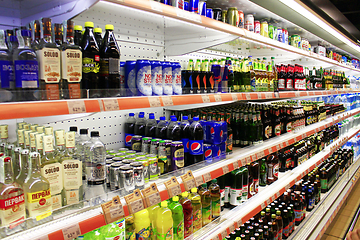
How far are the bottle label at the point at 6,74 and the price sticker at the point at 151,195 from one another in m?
0.75

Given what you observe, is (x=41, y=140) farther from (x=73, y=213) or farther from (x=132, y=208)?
(x=132, y=208)

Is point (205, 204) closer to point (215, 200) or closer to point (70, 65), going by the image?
point (215, 200)

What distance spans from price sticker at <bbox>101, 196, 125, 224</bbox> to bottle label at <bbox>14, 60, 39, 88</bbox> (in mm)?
573

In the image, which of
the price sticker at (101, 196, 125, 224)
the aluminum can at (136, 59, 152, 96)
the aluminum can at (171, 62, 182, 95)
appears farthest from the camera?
the aluminum can at (171, 62, 182, 95)

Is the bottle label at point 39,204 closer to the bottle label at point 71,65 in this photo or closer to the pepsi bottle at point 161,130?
the bottle label at point 71,65

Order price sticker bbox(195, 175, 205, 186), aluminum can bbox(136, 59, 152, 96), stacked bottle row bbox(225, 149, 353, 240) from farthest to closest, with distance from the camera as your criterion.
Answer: stacked bottle row bbox(225, 149, 353, 240)
price sticker bbox(195, 175, 205, 186)
aluminum can bbox(136, 59, 152, 96)

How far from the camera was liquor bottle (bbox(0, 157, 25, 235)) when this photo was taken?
908 millimetres

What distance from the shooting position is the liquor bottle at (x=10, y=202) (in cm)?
91

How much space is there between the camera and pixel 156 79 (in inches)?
59.6

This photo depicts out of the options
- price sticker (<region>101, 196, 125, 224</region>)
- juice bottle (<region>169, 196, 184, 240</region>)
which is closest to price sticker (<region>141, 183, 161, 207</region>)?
price sticker (<region>101, 196, 125, 224</region>)

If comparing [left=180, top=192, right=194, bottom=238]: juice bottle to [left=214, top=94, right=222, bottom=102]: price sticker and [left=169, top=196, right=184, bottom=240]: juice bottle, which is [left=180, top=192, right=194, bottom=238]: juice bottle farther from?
[left=214, top=94, right=222, bottom=102]: price sticker

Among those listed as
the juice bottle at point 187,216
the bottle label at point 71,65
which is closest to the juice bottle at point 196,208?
the juice bottle at point 187,216

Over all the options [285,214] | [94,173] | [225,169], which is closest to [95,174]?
[94,173]

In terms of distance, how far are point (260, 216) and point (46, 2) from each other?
2.53 m
